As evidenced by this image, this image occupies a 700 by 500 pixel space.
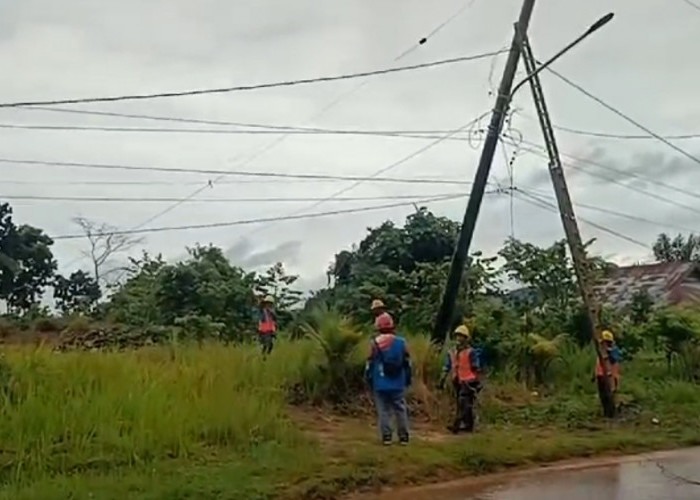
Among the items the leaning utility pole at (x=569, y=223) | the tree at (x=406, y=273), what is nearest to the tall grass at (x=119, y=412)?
the leaning utility pole at (x=569, y=223)

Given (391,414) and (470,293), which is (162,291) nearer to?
(470,293)

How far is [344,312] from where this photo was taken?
2445cm

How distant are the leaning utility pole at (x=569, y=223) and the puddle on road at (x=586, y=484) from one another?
3.68m

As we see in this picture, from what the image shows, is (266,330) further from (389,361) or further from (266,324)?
(389,361)

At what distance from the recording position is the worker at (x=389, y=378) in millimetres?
13617

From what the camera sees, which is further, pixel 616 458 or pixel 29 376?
pixel 616 458

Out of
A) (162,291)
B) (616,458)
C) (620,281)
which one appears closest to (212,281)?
(162,291)

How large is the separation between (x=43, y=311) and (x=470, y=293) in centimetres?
1384

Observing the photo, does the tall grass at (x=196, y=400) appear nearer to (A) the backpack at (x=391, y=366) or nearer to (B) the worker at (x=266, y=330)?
(B) the worker at (x=266, y=330)

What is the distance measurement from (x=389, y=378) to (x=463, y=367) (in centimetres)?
262

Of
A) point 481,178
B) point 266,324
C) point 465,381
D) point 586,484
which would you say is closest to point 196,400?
point 465,381

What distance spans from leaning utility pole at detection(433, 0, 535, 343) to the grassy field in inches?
50.0

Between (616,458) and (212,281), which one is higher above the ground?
(212,281)

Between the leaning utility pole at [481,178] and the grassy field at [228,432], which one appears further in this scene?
the leaning utility pole at [481,178]
